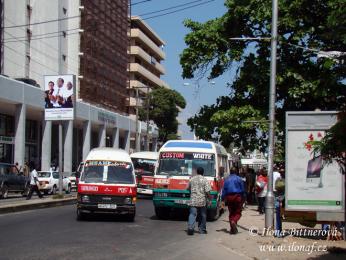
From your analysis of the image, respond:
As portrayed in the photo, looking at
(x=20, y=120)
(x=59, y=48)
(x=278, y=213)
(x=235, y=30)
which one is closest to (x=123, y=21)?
(x=59, y=48)

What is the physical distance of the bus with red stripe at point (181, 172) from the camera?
62.2ft

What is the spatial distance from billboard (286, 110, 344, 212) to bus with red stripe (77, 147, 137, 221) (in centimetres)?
604

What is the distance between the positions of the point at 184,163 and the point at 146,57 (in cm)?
7633

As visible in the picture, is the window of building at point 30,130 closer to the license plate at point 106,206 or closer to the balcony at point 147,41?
the license plate at point 106,206

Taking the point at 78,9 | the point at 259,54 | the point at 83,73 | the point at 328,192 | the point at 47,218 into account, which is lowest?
the point at 47,218

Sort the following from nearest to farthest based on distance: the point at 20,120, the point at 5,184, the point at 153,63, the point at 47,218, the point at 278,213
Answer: the point at 278,213 < the point at 47,218 < the point at 5,184 < the point at 20,120 < the point at 153,63

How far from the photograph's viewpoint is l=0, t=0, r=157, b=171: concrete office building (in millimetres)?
41188

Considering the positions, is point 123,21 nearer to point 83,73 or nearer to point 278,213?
point 83,73

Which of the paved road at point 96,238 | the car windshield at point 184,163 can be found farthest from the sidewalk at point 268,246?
the car windshield at point 184,163

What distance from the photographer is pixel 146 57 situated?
311 ft

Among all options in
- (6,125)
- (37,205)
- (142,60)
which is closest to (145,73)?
(142,60)

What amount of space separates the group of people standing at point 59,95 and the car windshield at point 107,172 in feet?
38.3

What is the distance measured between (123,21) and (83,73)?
1507 cm

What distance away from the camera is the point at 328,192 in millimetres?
13492
